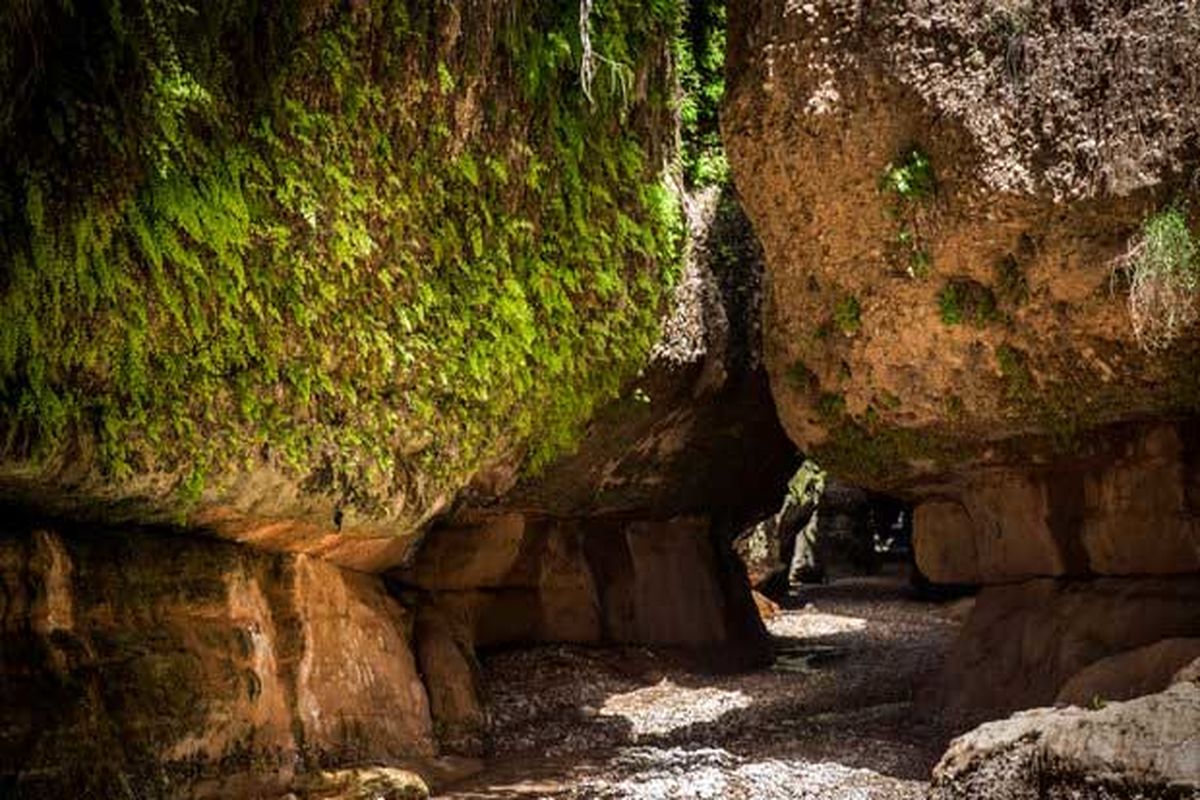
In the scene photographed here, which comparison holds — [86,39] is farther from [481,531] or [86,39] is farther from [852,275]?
[481,531]

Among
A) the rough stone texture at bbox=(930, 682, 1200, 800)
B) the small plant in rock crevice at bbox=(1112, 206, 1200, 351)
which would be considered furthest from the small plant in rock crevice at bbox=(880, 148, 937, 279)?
the rough stone texture at bbox=(930, 682, 1200, 800)

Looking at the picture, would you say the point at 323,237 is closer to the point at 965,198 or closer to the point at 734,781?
the point at 965,198

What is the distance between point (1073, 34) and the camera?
7746 mm

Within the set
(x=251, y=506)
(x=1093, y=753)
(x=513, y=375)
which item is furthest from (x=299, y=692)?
(x=1093, y=753)

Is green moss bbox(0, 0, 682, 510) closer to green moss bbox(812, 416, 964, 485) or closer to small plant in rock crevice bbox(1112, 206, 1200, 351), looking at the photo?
green moss bbox(812, 416, 964, 485)

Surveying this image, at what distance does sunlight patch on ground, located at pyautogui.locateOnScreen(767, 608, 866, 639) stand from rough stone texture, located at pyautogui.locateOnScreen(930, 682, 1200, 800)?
1036 cm

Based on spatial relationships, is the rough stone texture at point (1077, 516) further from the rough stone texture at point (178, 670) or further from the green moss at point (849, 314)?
the rough stone texture at point (178, 670)

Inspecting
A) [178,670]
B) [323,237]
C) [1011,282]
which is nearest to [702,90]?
[1011,282]

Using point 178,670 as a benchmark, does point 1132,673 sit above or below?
below

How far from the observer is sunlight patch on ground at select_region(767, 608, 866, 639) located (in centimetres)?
1709

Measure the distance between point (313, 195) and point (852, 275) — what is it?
4594 mm

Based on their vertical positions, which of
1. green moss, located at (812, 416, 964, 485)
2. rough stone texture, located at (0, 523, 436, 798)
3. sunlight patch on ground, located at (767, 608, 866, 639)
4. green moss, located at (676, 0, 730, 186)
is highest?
green moss, located at (676, 0, 730, 186)

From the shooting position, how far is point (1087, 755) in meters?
5.59

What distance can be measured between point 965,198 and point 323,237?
15.5 feet
